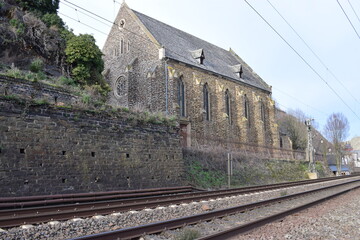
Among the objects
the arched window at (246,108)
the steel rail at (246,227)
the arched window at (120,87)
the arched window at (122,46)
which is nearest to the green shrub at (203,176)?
the steel rail at (246,227)

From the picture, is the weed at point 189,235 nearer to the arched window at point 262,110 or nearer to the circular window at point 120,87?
the circular window at point 120,87

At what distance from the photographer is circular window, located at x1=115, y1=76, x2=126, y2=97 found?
2908 centimetres

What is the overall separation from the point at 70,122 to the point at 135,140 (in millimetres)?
3505

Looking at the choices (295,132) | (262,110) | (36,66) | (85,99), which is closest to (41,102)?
(85,99)

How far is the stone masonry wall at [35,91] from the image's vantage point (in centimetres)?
1112

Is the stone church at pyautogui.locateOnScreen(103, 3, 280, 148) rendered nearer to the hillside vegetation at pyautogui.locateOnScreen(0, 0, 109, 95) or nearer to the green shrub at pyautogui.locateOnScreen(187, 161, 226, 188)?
the green shrub at pyautogui.locateOnScreen(187, 161, 226, 188)

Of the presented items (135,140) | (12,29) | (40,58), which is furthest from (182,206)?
(12,29)

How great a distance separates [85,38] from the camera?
18562mm

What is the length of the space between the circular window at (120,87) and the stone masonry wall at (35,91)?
1571 cm

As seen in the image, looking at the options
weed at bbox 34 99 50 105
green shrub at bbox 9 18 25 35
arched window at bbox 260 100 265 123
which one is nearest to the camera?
weed at bbox 34 99 50 105

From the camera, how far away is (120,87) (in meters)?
29.6

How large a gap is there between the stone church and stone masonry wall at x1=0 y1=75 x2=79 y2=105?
9.82 meters

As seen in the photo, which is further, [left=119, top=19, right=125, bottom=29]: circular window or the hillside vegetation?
[left=119, top=19, right=125, bottom=29]: circular window

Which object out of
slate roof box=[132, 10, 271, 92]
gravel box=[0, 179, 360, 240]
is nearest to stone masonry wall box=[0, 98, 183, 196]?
gravel box=[0, 179, 360, 240]
